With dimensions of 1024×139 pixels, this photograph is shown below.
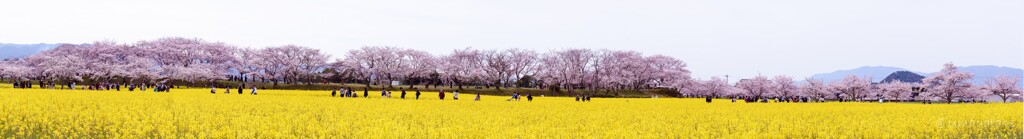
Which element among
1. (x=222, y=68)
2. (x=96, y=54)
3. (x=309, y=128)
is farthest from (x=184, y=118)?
(x=96, y=54)

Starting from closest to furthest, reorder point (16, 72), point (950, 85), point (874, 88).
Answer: point (950, 85) < point (16, 72) < point (874, 88)

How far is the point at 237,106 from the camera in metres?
25.4

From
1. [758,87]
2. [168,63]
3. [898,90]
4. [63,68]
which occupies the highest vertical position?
[168,63]

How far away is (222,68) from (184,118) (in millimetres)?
80236

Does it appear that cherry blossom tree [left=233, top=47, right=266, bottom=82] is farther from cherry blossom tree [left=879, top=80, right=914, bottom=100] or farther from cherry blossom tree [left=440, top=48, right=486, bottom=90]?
cherry blossom tree [left=879, top=80, right=914, bottom=100]

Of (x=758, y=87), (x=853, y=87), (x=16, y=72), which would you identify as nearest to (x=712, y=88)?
(x=758, y=87)

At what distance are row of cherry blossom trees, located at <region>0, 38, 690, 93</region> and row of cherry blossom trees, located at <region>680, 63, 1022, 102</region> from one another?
9.70m

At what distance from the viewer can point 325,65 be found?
9456 centimetres

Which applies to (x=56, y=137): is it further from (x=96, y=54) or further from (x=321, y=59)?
(x=96, y=54)

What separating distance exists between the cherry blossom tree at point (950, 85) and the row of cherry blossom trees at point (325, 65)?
28.3 m

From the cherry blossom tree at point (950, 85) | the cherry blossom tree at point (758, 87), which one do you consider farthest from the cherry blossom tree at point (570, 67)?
the cherry blossom tree at point (950, 85)

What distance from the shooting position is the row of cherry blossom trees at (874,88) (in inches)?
3159

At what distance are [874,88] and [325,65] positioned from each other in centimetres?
7213

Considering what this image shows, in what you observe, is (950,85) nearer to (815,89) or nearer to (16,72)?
(815,89)
